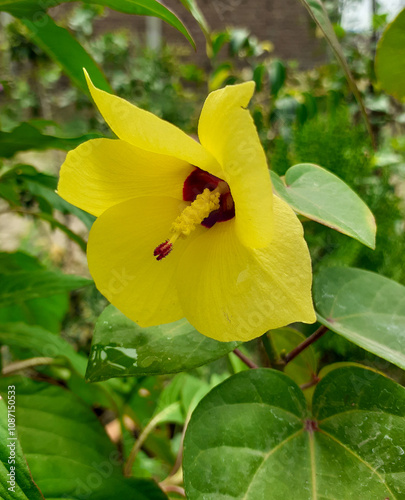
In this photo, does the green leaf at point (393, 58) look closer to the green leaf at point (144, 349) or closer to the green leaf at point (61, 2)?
the green leaf at point (61, 2)

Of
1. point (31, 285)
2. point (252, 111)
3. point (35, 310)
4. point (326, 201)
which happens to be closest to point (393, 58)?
point (326, 201)

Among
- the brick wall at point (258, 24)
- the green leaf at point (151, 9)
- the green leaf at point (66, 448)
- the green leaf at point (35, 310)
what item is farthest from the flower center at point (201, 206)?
the brick wall at point (258, 24)

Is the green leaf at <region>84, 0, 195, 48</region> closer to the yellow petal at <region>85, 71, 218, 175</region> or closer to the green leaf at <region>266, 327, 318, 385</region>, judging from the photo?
the yellow petal at <region>85, 71, 218, 175</region>

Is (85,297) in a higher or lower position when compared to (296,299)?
lower

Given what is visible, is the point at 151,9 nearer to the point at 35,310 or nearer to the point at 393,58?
the point at 393,58

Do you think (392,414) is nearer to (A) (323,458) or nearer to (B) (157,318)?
(A) (323,458)

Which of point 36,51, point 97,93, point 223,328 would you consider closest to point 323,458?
point 223,328
